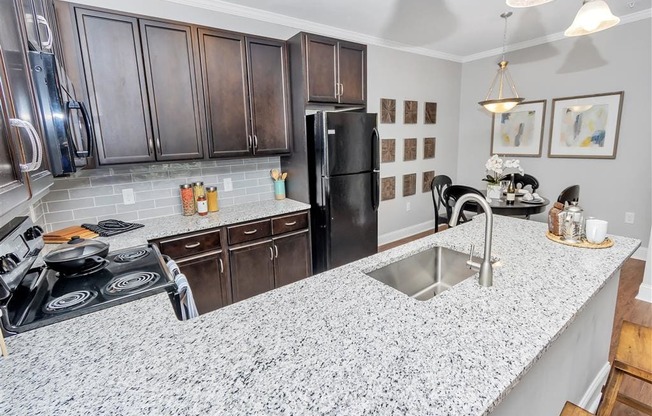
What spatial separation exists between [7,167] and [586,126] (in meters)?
4.93

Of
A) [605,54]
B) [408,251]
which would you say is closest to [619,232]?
[605,54]

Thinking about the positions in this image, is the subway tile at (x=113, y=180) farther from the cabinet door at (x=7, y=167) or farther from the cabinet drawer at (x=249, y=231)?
the cabinet door at (x=7, y=167)

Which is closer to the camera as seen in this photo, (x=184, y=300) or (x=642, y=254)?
(x=184, y=300)

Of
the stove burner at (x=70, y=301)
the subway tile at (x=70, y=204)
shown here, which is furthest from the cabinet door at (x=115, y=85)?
the stove burner at (x=70, y=301)

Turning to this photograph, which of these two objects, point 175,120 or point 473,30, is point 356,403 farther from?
point 473,30

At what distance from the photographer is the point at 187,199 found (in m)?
2.57

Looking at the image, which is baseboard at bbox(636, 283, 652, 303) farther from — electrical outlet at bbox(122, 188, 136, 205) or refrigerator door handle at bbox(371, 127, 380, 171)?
electrical outlet at bbox(122, 188, 136, 205)

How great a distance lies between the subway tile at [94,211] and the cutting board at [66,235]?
29 cm

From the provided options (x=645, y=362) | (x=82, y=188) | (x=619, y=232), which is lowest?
(x=619, y=232)

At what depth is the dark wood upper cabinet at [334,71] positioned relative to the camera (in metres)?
2.78

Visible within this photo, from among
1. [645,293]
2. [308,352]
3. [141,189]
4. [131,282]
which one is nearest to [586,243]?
[308,352]

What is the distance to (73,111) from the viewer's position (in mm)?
1600

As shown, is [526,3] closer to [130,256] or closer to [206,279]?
[130,256]

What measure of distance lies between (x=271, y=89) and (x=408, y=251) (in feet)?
6.41
